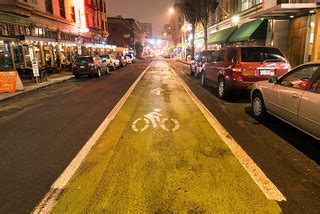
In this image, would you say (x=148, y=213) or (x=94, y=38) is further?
(x=94, y=38)

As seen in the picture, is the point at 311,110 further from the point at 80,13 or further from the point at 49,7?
the point at 80,13

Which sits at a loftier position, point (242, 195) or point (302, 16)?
point (302, 16)

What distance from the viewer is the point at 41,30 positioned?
27.2 metres

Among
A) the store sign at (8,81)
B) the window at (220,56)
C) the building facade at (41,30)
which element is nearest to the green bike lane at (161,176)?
the window at (220,56)

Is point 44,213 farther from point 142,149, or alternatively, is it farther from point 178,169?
point 142,149

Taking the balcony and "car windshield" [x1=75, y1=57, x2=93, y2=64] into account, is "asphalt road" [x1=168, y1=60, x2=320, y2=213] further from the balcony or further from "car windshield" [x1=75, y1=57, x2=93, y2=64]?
the balcony

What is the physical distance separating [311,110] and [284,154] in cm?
95

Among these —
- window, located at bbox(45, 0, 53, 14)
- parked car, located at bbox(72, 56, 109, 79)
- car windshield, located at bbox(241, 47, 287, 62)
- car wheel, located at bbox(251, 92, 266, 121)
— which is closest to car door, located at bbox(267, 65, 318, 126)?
car wheel, located at bbox(251, 92, 266, 121)

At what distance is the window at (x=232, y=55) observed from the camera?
10.4 meters

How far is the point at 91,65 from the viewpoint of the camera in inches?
889

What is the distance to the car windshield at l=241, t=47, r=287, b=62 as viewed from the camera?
10.1 m

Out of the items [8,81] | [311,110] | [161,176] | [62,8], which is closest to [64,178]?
[161,176]

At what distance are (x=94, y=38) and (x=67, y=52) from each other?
46.6 feet

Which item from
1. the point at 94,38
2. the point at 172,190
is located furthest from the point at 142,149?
the point at 94,38
